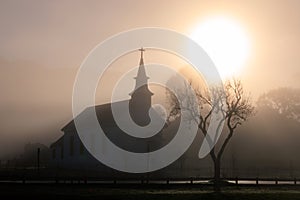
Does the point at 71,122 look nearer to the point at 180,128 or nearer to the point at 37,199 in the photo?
the point at 180,128

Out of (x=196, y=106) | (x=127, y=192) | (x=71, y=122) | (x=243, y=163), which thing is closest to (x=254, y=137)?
(x=243, y=163)

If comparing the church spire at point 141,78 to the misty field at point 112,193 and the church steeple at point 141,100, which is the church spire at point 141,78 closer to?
the church steeple at point 141,100

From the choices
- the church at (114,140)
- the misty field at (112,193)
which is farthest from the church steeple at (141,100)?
the misty field at (112,193)

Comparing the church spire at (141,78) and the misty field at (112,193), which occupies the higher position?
the church spire at (141,78)

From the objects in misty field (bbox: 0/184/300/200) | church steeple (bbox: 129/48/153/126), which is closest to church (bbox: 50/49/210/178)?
church steeple (bbox: 129/48/153/126)

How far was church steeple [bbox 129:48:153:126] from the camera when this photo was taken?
270ft

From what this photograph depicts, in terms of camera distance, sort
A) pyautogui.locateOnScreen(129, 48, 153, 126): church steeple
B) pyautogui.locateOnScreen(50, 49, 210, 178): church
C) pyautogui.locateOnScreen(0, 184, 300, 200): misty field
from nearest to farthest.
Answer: pyautogui.locateOnScreen(0, 184, 300, 200): misty field → pyautogui.locateOnScreen(50, 49, 210, 178): church → pyautogui.locateOnScreen(129, 48, 153, 126): church steeple

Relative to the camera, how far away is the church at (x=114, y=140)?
78.6m

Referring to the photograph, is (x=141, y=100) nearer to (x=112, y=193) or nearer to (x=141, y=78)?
(x=141, y=78)

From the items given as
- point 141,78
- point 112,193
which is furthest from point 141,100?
point 112,193

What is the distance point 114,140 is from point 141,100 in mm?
8817

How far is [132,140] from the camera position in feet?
258

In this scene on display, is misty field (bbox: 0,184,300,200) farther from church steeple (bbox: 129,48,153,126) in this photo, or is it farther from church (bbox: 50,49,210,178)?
church steeple (bbox: 129,48,153,126)

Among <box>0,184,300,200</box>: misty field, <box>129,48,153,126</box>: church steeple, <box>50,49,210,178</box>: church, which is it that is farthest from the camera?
<box>129,48,153,126</box>: church steeple
